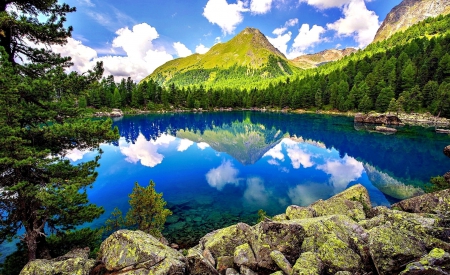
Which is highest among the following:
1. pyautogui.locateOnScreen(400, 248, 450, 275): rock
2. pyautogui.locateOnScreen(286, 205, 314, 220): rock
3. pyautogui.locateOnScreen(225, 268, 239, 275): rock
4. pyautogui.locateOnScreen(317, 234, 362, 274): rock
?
pyautogui.locateOnScreen(400, 248, 450, 275): rock

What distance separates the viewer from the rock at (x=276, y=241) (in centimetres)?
819

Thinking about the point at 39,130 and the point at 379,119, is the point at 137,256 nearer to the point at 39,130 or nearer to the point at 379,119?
the point at 39,130

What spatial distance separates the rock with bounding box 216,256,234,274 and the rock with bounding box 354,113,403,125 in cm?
9323

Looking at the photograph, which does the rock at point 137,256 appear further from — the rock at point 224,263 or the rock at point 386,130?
the rock at point 386,130

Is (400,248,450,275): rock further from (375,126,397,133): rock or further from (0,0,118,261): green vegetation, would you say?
(375,126,397,133): rock

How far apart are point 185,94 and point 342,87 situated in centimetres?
9764

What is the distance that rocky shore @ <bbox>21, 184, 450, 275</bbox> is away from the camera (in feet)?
21.8

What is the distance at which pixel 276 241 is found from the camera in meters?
8.84

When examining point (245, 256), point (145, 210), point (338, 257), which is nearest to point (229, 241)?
point (245, 256)

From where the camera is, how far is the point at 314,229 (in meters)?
9.32

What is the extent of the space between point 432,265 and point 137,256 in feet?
28.8

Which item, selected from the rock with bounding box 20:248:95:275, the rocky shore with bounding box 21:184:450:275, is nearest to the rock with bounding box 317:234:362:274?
the rocky shore with bounding box 21:184:450:275

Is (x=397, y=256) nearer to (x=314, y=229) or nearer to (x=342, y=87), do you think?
(x=314, y=229)

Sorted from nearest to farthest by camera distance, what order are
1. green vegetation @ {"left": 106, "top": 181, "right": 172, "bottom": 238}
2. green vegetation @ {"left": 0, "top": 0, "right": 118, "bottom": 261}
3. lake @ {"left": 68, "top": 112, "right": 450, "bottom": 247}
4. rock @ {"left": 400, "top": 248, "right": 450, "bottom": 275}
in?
rock @ {"left": 400, "top": 248, "right": 450, "bottom": 275}
green vegetation @ {"left": 0, "top": 0, "right": 118, "bottom": 261}
green vegetation @ {"left": 106, "top": 181, "right": 172, "bottom": 238}
lake @ {"left": 68, "top": 112, "right": 450, "bottom": 247}
